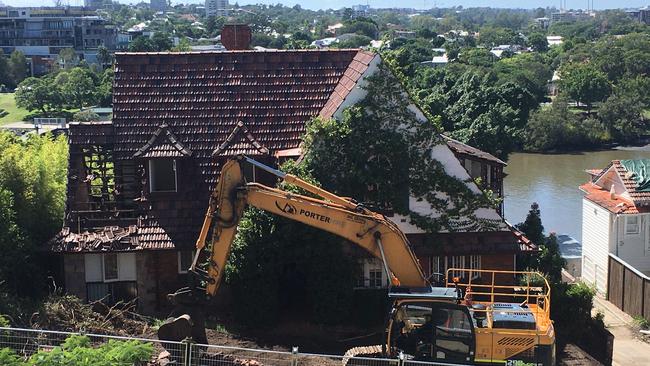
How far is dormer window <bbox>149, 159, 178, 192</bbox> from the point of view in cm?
2507

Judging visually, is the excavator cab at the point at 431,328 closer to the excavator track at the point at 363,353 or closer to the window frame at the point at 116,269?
the excavator track at the point at 363,353

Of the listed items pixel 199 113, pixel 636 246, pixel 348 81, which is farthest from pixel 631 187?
pixel 199 113

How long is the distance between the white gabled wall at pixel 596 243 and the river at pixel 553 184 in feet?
33.3

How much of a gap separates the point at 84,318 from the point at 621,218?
17279 millimetres

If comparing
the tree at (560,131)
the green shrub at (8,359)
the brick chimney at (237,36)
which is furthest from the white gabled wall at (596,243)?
the tree at (560,131)

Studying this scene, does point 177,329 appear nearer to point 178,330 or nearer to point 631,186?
point 178,330

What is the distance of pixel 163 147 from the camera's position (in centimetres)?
2502

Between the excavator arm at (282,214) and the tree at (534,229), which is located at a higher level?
the excavator arm at (282,214)

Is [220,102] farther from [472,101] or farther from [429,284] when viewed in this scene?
[472,101]

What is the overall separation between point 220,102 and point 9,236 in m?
6.79

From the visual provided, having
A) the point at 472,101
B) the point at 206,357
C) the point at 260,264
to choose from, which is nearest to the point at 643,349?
the point at 260,264

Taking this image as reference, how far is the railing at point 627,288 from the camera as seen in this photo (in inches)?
1093

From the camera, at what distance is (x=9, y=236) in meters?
23.1

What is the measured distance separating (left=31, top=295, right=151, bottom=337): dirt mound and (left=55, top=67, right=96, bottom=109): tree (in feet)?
248
